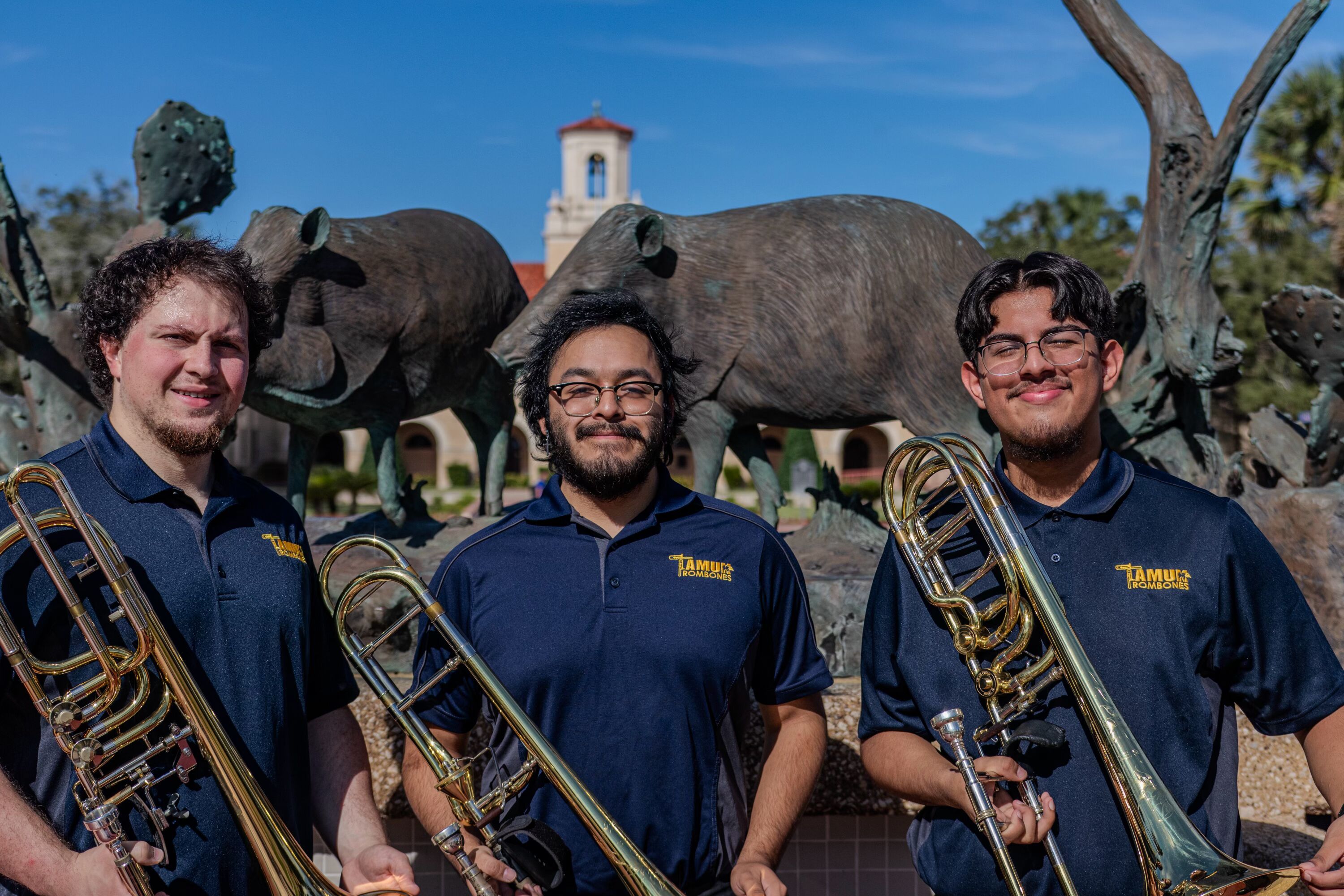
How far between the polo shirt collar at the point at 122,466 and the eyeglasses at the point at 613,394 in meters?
0.77

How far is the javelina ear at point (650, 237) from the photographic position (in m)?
4.64

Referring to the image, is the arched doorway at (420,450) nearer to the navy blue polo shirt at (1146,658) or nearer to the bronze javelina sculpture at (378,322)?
the bronze javelina sculpture at (378,322)

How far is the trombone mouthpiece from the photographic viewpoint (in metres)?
2.20

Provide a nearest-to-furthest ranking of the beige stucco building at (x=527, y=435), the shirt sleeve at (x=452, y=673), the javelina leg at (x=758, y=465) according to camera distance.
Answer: the shirt sleeve at (x=452, y=673), the javelina leg at (x=758, y=465), the beige stucco building at (x=527, y=435)

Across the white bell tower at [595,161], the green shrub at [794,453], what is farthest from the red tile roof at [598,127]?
the green shrub at [794,453]

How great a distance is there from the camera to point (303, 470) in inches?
219

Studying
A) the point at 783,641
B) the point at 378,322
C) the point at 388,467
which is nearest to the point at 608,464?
the point at 783,641

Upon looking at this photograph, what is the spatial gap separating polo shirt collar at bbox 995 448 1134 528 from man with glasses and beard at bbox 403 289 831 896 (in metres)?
0.48

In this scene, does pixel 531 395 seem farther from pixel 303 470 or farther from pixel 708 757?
pixel 303 470

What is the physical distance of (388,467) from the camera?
570 centimetres

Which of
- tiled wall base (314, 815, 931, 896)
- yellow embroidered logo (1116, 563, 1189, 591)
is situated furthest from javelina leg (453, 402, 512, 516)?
yellow embroidered logo (1116, 563, 1189, 591)

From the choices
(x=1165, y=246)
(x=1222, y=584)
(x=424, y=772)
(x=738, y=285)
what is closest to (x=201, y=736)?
(x=424, y=772)

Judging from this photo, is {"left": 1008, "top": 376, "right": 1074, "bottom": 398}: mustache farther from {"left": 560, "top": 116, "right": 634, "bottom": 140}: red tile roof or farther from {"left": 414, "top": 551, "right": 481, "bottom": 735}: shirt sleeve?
{"left": 560, "top": 116, "right": 634, "bottom": 140}: red tile roof

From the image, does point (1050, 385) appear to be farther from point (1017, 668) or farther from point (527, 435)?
point (527, 435)
